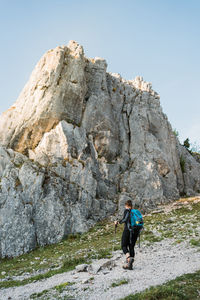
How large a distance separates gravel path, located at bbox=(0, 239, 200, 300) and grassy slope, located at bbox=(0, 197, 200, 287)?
181cm

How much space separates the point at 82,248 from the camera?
25500mm

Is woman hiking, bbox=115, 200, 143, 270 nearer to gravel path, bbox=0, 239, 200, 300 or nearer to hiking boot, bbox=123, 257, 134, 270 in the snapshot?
hiking boot, bbox=123, 257, 134, 270

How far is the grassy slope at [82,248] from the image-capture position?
62.2 feet

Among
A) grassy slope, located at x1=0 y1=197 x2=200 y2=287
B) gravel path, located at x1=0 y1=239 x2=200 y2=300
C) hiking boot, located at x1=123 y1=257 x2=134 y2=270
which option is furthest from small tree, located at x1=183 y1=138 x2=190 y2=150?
hiking boot, located at x1=123 y1=257 x2=134 y2=270

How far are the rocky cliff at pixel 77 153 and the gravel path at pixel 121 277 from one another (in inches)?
646

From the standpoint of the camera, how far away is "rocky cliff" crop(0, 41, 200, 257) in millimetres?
33500

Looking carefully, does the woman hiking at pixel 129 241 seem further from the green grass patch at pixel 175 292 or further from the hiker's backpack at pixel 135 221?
the green grass patch at pixel 175 292

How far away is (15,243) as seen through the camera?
29625mm

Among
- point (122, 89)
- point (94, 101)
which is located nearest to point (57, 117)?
point (94, 101)

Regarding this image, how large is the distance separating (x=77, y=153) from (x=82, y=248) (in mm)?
21161

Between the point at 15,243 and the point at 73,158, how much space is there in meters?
17.2

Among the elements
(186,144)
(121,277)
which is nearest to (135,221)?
(121,277)

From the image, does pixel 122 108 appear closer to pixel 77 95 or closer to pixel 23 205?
pixel 77 95

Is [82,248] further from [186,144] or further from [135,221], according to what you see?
[186,144]
